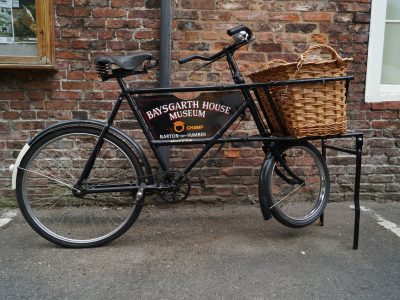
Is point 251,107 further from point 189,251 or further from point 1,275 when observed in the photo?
point 1,275

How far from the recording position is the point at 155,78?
366 cm

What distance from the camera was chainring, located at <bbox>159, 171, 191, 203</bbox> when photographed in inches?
120

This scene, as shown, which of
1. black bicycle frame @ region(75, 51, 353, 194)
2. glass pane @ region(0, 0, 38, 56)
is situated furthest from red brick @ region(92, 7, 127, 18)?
black bicycle frame @ region(75, 51, 353, 194)

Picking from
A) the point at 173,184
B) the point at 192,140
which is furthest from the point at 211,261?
the point at 192,140

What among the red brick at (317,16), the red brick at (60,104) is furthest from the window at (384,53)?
the red brick at (60,104)

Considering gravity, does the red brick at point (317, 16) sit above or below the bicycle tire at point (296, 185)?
above

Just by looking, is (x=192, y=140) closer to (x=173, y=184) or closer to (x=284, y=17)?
(x=173, y=184)

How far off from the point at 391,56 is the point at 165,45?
7.05ft

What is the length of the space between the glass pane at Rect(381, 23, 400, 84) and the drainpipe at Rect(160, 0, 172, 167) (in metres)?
2.04

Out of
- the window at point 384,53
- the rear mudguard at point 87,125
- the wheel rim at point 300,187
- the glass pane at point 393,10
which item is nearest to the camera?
the rear mudguard at point 87,125

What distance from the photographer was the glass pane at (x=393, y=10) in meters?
3.88

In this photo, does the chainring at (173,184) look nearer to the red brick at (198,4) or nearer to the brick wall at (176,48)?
the brick wall at (176,48)

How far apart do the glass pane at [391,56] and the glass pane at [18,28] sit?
3.16 metres

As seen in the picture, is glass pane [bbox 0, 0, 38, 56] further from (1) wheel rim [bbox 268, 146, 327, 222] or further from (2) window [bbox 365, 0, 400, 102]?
(2) window [bbox 365, 0, 400, 102]
